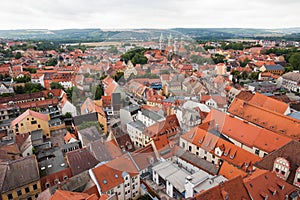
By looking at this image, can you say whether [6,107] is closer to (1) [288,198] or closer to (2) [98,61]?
(2) [98,61]

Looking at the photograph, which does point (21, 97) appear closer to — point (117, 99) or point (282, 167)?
point (117, 99)

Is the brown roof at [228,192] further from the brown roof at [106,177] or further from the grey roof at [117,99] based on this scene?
the grey roof at [117,99]

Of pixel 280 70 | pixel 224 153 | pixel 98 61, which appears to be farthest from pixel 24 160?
pixel 280 70

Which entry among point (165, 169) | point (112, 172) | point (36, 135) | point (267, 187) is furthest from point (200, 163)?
point (36, 135)

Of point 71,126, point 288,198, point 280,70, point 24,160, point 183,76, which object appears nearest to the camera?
point 183,76

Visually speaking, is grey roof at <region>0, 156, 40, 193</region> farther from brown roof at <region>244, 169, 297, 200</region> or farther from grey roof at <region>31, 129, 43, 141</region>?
brown roof at <region>244, 169, 297, 200</region>
